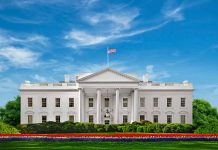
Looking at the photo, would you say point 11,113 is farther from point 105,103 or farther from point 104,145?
point 104,145

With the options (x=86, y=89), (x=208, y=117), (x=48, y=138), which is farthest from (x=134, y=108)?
(x=48, y=138)

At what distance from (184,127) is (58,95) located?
21.6 m

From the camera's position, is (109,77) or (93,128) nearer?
→ (93,128)

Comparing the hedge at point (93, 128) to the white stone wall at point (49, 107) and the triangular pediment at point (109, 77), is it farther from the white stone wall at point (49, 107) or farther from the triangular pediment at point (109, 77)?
the white stone wall at point (49, 107)

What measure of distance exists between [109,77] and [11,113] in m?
20.5

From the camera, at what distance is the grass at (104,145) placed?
925 inches

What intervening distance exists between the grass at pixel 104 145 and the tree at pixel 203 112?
47741 mm

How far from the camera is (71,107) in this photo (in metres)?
60.6

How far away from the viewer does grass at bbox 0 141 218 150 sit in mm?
23484

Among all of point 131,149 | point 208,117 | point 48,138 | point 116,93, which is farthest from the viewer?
point 208,117

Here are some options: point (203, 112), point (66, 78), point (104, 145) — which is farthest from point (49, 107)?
point (104, 145)

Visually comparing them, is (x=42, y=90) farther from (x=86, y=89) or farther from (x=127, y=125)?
(x=127, y=125)

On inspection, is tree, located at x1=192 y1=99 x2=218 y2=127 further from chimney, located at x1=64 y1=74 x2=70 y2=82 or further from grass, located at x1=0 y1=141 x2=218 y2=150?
grass, located at x1=0 y1=141 x2=218 y2=150

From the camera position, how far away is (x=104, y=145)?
24.8 metres
